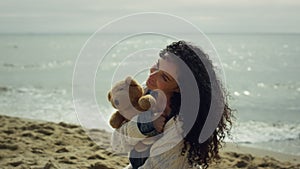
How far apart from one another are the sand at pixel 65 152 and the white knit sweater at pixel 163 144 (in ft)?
6.69

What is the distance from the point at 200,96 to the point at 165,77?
22 cm

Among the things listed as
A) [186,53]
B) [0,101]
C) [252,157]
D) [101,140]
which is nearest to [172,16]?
[186,53]

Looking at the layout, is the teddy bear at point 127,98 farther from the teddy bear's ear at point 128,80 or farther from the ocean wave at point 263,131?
the ocean wave at point 263,131

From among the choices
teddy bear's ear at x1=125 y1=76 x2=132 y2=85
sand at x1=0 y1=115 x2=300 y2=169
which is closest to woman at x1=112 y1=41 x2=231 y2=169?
teddy bear's ear at x1=125 y1=76 x2=132 y2=85

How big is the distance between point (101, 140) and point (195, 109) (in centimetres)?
422

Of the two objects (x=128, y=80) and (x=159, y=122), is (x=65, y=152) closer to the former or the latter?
(x=128, y=80)

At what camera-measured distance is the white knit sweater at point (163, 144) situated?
104 inches

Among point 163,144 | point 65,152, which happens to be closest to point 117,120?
point 163,144

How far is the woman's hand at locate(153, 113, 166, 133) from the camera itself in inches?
104

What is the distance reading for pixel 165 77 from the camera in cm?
271

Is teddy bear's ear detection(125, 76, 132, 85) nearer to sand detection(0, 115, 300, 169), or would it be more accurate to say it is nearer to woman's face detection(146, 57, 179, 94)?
woman's face detection(146, 57, 179, 94)

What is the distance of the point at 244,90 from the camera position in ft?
51.2

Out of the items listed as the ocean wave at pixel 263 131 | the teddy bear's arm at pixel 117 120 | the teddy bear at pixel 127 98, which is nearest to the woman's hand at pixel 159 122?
the teddy bear at pixel 127 98

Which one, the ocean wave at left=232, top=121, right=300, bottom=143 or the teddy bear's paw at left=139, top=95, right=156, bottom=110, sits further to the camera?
the ocean wave at left=232, top=121, right=300, bottom=143
